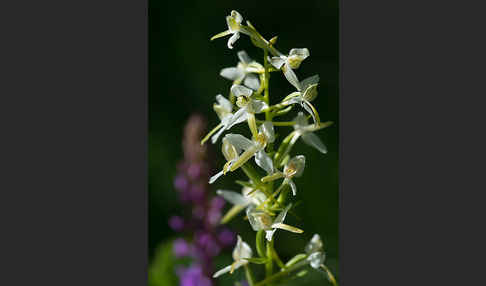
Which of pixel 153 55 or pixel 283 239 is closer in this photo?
pixel 283 239

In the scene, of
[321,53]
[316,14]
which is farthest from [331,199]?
[316,14]

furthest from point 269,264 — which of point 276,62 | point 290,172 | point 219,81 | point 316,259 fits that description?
point 219,81

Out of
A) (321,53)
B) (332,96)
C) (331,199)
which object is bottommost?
(331,199)

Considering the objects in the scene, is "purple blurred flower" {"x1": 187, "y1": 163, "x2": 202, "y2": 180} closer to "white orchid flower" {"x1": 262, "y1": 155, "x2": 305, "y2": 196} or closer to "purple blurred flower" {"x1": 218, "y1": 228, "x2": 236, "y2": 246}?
"purple blurred flower" {"x1": 218, "y1": 228, "x2": 236, "y2": 246}

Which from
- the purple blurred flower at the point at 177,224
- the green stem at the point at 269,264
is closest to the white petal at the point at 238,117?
the green stem at the point at 269,264

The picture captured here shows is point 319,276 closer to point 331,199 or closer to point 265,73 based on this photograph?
point 331,199

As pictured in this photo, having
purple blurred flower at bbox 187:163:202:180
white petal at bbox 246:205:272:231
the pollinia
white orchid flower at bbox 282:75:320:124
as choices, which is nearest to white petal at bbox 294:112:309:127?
the pollinia

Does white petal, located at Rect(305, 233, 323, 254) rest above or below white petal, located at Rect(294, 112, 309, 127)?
below

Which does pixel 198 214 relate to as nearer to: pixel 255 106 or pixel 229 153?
pixel 229 153
